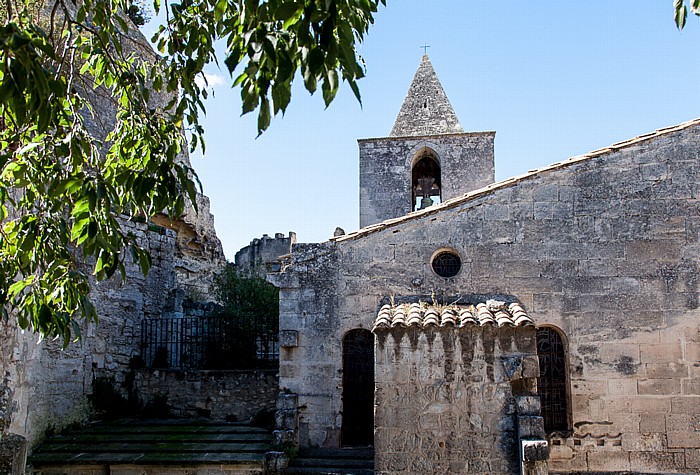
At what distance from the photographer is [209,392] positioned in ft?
43.7

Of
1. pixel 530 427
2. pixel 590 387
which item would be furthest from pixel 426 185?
pixel 530 427

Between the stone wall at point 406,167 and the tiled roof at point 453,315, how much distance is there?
5827mm

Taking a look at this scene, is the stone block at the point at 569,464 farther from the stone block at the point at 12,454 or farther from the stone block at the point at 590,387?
the stone block at the point at 12,454

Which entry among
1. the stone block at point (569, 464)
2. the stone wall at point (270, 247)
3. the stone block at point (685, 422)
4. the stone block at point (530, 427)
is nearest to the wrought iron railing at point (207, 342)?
the stone block at point (569, 464)

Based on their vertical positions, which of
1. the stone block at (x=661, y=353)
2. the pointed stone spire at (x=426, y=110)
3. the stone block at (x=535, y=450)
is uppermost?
the pointed stone spire at (x=426, y=110)

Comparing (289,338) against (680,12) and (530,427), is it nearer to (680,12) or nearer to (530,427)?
(530,427)

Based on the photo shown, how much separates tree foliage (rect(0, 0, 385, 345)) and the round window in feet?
19.5

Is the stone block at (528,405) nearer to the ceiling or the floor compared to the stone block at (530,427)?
nearer to the ceiling

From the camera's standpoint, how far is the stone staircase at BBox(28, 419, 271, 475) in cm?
1093

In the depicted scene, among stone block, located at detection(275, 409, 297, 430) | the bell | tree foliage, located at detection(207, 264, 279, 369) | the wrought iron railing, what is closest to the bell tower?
the bell

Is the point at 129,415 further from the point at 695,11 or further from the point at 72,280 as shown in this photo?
the point at 695,11

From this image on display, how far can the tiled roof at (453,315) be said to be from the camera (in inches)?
370

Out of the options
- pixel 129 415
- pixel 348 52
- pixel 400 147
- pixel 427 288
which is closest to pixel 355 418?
pixel 427 288

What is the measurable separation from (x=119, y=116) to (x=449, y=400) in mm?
5329
